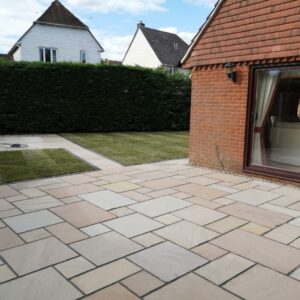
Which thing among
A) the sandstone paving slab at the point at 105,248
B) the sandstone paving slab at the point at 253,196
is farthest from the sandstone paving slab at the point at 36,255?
the sandstone paving slab at the point at 253,196

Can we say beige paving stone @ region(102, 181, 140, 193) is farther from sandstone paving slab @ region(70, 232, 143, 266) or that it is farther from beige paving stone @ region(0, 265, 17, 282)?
beige paving stone @ region(0, 265, 17, 282)

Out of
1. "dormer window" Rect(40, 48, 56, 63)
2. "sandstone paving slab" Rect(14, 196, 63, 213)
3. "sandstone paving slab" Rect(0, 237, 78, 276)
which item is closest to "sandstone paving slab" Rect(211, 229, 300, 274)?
"sandstone paving slab" Rect(0, 237, 78, 276)

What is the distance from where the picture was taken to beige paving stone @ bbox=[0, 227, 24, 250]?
3.52 metres

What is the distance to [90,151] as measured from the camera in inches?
365

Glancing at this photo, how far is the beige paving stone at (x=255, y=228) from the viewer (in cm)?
392

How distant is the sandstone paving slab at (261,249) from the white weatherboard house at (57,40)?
75.9 ft

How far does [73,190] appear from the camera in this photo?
5543 millimetres

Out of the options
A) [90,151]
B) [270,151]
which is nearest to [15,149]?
[90,151]

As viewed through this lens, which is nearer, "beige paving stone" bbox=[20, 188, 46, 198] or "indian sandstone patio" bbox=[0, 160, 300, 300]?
"indian sandstone patio" bbox=[0, 160, 300, 300]

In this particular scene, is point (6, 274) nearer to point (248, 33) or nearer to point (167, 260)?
point (167, 260)

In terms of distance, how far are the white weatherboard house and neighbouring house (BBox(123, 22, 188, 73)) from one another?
5.39 meters

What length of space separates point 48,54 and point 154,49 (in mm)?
9297

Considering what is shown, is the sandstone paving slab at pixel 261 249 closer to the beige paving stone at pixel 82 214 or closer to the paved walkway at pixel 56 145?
the beige paving stone at pixel 82 214

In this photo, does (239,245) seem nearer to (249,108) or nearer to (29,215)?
(29,215)
